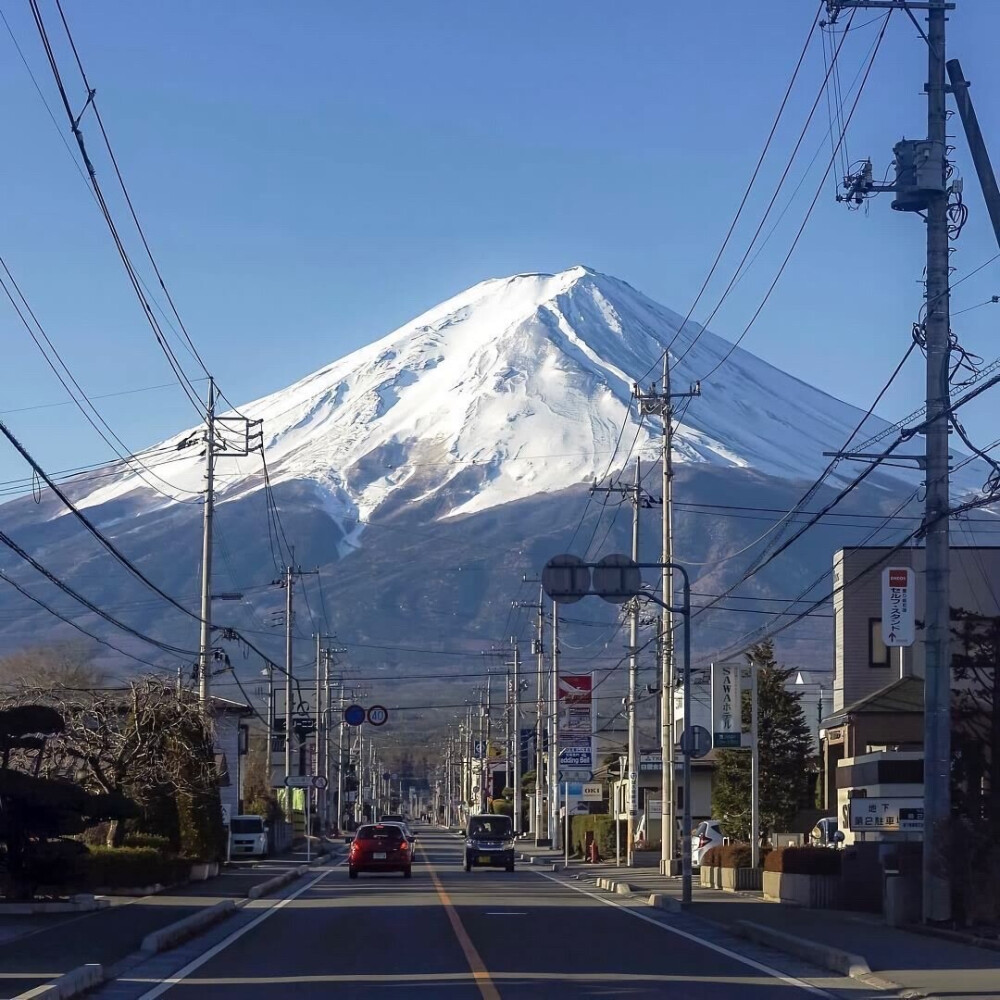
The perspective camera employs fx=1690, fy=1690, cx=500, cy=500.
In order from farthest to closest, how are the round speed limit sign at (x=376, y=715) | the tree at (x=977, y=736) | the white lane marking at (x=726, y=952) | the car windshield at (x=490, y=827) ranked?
the round speed limit sign at (x=376, y=715), the car windshield at (x=490, y=827), the tree at (x=977, y=736), the white lane marking at (x=726, y=952)

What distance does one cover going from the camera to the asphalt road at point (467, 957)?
1727 centimetres

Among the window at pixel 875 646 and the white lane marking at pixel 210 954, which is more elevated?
the window at pixel 875 646

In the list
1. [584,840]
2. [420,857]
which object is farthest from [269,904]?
[420,857]

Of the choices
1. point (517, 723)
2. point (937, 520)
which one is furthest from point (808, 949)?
point (517, 723)

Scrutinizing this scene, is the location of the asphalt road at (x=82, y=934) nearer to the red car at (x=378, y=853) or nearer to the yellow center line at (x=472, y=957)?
the yellow center line at (x=472, y=957)

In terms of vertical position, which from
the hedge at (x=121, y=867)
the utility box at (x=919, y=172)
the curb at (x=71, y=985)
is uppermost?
the utility box at (x=919, y=172)

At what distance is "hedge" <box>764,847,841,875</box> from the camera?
1249 inches

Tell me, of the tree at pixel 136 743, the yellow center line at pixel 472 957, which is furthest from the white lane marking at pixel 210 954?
the tree at pixel 136 743

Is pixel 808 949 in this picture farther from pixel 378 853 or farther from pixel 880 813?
pixel 378 853

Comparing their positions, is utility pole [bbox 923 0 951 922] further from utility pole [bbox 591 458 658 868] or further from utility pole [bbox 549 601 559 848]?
utility pole [bbox 549 601 559 848]

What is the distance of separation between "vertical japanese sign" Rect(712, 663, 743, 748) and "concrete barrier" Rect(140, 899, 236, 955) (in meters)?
15.7

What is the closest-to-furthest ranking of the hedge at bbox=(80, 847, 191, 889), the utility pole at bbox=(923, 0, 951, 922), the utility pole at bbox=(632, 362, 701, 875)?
the utility pole at bbox=(923, 0, 951, 922) → the hedge at bbox=(80, 847, 191, 889) → the utility pole at bbox=(632, 362, 701, 875)

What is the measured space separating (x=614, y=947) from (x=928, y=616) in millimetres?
7054

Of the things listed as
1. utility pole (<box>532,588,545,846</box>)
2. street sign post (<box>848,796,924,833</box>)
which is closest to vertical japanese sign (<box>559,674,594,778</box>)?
utility pole (<box>532,588,545,846</box>)
